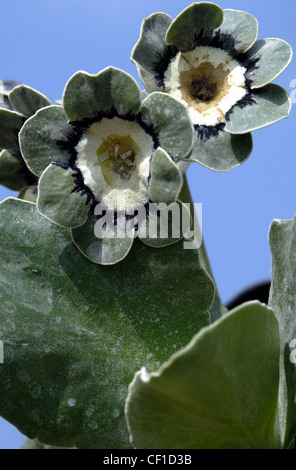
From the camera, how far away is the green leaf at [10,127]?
524mm

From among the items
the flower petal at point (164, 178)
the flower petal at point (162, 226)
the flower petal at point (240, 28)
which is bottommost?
the flower petal at point (162, 226)

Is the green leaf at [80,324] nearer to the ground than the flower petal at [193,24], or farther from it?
nearer to the ground

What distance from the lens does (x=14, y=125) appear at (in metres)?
0.54

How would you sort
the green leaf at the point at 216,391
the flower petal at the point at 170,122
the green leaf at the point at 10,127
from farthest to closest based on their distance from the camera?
the green leaf at the point at 10,127 → the flower petal at the point at 170,122 → the green leaf at the point at 216,391

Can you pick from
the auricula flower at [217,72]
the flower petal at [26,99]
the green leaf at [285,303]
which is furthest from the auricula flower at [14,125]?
the green leaf at [285,303]

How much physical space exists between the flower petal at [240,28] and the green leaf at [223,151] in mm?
81

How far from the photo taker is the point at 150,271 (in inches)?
18.5

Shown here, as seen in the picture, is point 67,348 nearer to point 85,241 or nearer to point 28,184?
point 85,241

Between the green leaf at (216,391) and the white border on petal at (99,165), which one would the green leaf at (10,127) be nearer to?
the white border on petal at (99,165)

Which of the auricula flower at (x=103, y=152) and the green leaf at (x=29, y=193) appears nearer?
the auricula flower at (x=103, y=152)

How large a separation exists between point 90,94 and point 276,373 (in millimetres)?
247

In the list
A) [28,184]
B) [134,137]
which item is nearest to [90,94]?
[134,137]

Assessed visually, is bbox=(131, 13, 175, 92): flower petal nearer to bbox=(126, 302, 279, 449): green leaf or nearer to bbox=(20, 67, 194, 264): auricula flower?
bbox=(20, 67, 194, 264): auricula flower

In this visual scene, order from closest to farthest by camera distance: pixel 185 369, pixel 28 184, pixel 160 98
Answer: pixel 185 369 → pixel 160 98 → pixel 28 184
